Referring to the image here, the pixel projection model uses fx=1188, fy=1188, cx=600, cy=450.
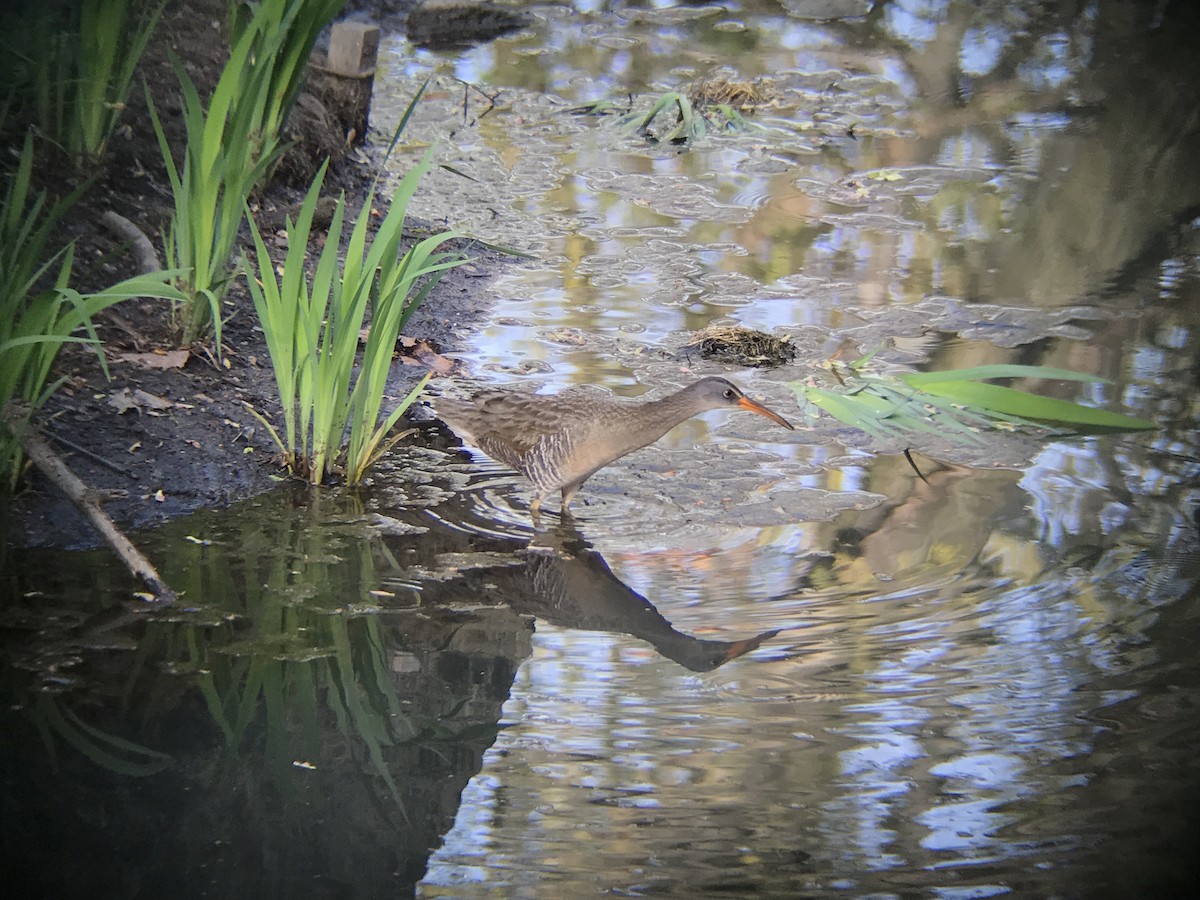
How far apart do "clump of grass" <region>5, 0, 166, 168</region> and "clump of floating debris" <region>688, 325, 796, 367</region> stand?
2.65 meters

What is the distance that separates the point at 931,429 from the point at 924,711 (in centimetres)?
173

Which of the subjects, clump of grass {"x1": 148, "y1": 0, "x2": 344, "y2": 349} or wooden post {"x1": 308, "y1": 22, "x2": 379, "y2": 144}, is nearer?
clump of grass {"x1": 148, "y1": 0, "x2": 344, "y2": 349}

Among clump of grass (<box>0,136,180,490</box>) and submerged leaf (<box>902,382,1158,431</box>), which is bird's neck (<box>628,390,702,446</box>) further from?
clump of grass (<box>0,136,180,490</box>)

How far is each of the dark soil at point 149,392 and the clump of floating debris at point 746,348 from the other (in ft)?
3.83

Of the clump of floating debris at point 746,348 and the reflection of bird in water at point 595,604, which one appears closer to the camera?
the reflection of bird in water at point 595,604

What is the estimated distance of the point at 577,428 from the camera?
163 inches

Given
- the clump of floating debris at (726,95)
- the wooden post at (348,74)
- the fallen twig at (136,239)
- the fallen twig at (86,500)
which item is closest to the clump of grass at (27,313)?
the fallen twig at (86,500)

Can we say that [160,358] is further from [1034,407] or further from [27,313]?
[1034,407]

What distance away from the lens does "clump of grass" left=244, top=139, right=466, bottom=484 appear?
3857 mm

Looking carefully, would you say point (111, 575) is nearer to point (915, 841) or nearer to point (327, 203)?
point (915, 841)

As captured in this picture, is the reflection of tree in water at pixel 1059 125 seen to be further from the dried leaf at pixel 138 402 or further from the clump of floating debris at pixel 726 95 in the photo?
the dried leaf at pixel 138 402

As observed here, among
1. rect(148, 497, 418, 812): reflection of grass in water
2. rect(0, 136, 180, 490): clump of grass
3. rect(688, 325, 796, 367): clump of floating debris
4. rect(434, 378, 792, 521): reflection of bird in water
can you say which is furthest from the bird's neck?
rect(0, 136, 180, 490): clump of grass

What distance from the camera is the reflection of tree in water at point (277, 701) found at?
264 cm

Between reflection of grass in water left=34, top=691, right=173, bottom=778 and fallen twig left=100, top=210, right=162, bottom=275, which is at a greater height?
fallen twig left=100, top=210, right=162, bottom=275
